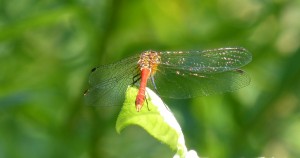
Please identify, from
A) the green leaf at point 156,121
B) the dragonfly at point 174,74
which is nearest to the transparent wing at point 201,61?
the dragonfly at point 174,74

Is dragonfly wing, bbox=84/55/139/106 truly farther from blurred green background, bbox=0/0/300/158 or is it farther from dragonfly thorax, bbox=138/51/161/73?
blurred green background, bbox=0/0/300/158

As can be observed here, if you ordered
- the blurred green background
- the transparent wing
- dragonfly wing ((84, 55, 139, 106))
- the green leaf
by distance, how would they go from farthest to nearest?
1. the blurred green background
2. the transparent wing
3. dragonfly wing ((84, 55, 139, 106))
4. the green leaf

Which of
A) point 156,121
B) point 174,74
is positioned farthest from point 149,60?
point 156,121

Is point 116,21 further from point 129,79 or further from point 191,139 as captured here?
point 191,139

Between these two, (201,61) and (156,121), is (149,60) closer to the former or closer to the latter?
(201,61)

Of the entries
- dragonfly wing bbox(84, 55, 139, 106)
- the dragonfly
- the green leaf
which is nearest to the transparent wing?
the dragonfly

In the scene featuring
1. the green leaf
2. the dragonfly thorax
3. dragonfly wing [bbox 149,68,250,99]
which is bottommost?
the green leaf

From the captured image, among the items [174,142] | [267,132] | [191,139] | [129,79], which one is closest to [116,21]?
[129,79]
